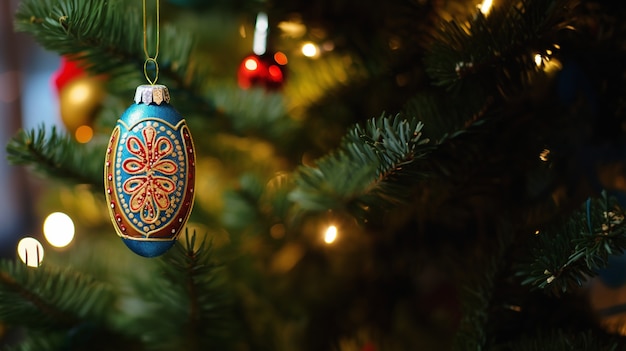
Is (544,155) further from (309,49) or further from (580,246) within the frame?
(309,49)

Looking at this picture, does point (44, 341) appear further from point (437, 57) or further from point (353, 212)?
point (437, 57)

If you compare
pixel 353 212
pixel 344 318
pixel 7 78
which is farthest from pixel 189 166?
pixel 7 78

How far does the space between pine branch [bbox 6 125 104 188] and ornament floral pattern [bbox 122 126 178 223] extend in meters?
0.12

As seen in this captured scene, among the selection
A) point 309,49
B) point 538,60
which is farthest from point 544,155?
point 309,49

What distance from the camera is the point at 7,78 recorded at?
1.36 m

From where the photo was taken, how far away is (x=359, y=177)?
1.58ft

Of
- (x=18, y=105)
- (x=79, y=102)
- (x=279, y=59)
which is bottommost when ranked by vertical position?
(x=279, y=59)

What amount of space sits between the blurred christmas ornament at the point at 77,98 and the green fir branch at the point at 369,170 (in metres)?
0.35

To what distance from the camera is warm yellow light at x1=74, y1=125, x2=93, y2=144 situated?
76 centimetres

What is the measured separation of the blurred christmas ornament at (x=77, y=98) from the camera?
733 mm

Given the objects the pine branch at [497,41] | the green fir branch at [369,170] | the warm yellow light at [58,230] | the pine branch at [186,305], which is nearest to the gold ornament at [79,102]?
the warm yellow light at [58,230]

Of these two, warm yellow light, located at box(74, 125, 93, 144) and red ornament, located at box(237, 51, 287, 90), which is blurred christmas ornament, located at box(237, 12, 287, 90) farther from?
warm yellow light, located at box(74, 125, 93, 144)

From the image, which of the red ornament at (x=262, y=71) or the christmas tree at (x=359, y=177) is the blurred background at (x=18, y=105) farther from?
the red ornament at (x=262, y=71)

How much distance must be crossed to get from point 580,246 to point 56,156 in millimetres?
425
